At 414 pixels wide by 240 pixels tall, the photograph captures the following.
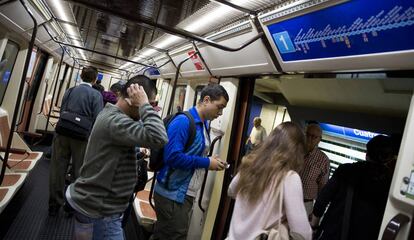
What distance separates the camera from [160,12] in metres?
3.14

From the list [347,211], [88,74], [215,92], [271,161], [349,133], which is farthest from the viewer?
[349,133]

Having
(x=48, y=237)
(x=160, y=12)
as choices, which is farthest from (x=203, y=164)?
(x=48, y=237)

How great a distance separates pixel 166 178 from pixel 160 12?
1579mm

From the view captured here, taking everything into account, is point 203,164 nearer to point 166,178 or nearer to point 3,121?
point 166,178

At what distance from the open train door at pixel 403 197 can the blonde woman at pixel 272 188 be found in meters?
0.43

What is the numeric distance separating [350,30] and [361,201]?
44.9 inches

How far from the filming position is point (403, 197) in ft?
4.73

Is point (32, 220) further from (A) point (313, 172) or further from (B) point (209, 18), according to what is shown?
(A) point (313, 172)

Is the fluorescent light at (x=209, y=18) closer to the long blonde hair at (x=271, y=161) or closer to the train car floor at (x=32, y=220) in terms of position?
the long blonde hair at (x=271, y=161)

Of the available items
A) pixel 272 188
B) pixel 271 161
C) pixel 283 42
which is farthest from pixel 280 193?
pixel 283 42

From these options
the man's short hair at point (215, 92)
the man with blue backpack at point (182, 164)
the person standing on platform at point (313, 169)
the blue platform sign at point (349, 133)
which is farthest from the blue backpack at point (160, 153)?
the blue platform sign at point (349, 133)

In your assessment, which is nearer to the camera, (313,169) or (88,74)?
(313,169)

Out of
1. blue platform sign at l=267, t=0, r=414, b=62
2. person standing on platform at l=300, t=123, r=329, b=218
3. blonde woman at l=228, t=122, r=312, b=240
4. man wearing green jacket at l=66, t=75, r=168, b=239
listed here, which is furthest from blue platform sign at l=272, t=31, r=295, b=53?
person standing on platform at l=300, t=123, r=329, b=218

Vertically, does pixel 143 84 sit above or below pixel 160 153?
above
